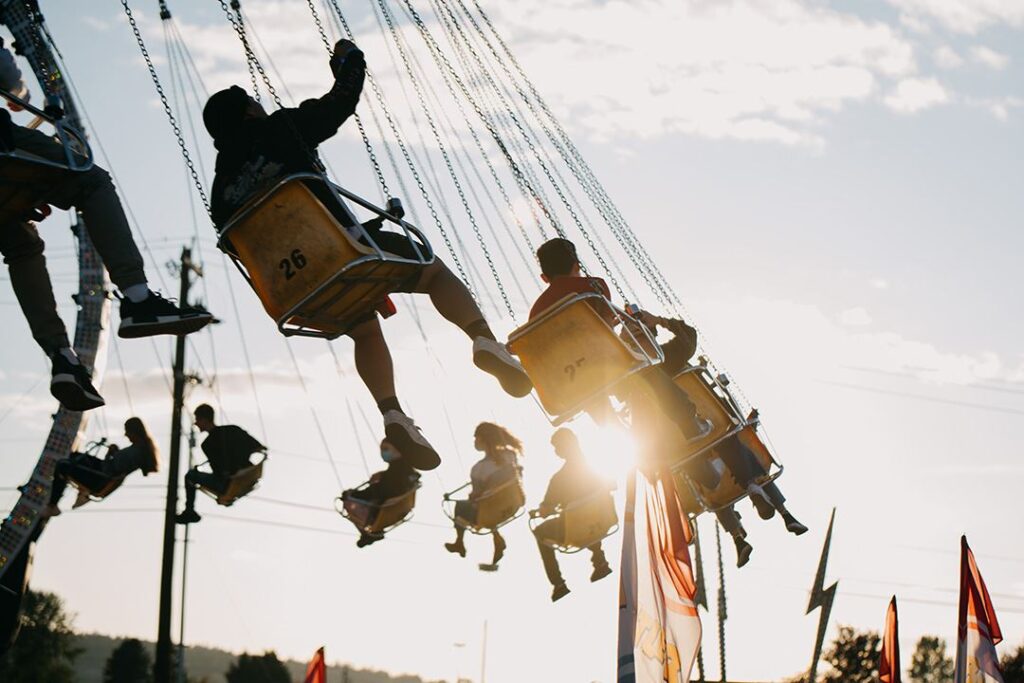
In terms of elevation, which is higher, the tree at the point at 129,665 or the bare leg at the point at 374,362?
the tree at the point at 129,665

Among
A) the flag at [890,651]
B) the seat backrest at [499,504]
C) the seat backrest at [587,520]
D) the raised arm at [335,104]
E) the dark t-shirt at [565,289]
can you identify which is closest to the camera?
the raised arm at [335,104]

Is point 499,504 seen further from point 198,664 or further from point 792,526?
point 198,664

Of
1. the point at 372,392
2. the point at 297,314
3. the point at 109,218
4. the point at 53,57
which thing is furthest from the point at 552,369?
the point at 53,57

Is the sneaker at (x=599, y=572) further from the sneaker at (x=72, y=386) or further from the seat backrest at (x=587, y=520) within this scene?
the sneaker at (x=72, y=386)

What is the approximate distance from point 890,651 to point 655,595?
983cm

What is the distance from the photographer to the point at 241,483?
11359mm

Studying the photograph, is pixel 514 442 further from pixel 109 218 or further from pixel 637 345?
pixel 109 218

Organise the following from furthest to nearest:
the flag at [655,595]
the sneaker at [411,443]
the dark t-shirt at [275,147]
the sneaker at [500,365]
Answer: the sneaker at [500,365]
the sneaker at [411,443]
the dark t-shirt at [275,147]
the flag at [655,595]

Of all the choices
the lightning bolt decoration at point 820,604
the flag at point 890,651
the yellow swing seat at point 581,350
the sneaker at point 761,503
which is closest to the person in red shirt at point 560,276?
the yellow swing seat at point 581,350

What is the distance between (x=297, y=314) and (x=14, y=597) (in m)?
4.36

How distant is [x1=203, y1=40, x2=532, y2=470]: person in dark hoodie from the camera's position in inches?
316

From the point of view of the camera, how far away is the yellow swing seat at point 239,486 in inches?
444

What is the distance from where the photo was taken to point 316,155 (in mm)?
8141

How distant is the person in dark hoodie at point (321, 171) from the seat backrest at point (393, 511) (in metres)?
2.56
